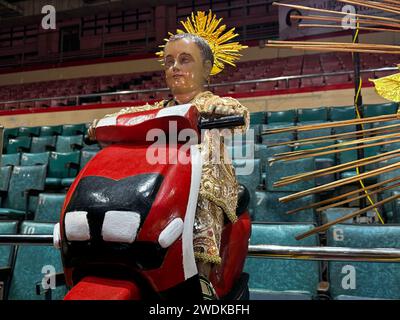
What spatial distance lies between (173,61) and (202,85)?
0.10 metres

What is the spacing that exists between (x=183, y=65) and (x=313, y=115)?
339cm

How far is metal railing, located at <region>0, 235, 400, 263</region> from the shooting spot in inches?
33.5

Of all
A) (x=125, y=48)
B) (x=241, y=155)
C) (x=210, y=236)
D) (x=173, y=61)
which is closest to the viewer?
(x=210, y=236)

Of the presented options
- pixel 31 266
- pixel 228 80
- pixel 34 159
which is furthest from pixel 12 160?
pixel 228 80

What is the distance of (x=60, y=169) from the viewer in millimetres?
3670

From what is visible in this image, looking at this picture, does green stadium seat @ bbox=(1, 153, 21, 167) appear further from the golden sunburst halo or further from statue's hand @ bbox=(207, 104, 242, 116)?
statue's hand @ bbox=(207, 104, 242, 116)

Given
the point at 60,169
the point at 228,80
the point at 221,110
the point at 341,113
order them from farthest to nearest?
1. the point at 228,80
2. the point at 341,113
3. the point at 60,169
4. the point at 221,110

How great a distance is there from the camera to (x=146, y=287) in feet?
2.12

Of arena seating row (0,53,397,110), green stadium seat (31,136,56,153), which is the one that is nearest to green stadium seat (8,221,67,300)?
green stadium seat (31,136,56,153)

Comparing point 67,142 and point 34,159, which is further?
point 67,142

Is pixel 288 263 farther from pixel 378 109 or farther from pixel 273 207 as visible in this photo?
pixel 378 109

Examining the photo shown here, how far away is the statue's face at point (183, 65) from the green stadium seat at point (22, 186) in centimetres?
216
